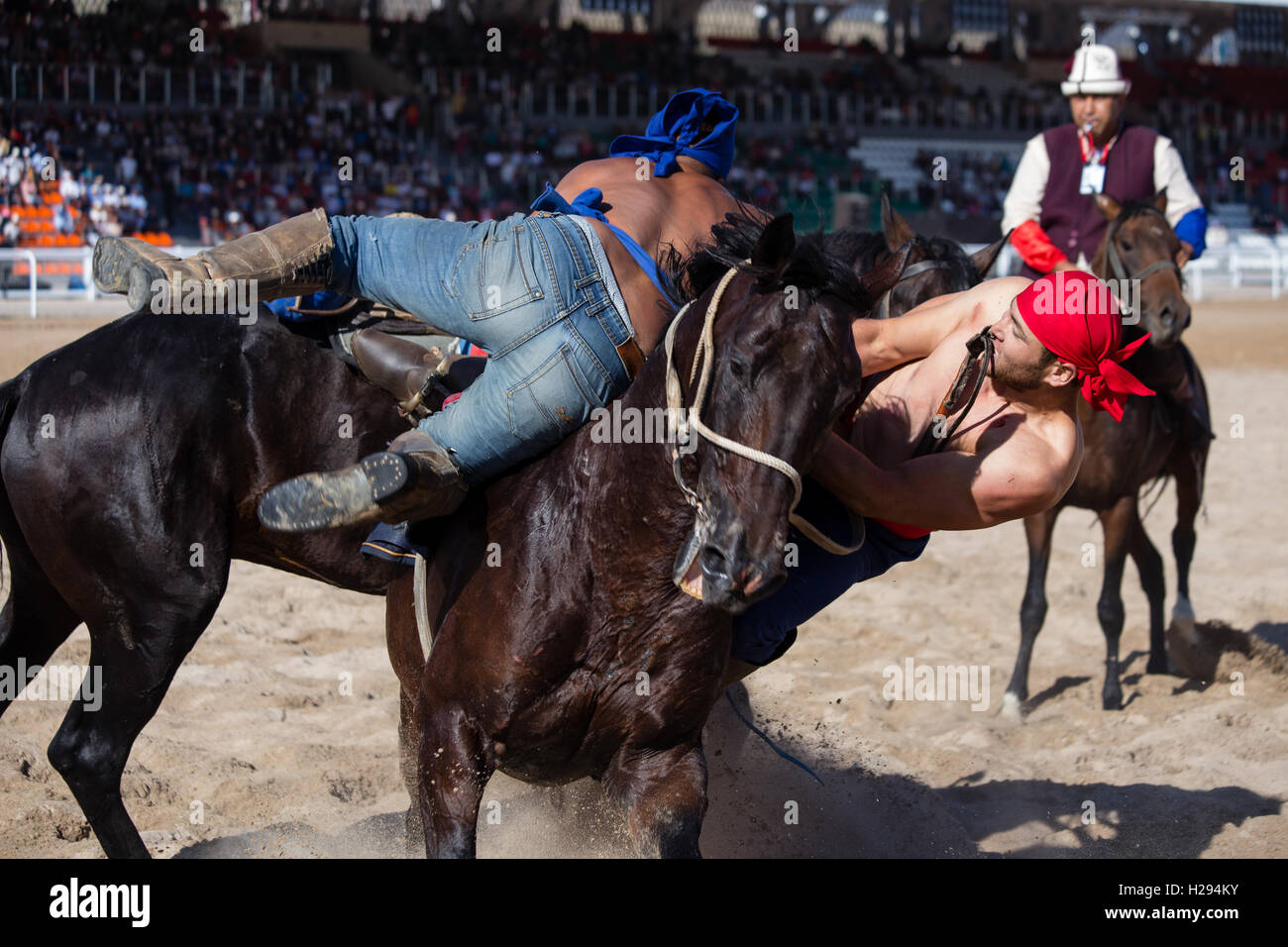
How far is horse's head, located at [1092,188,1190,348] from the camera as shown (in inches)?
226

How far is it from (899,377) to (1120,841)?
2043 millimetres

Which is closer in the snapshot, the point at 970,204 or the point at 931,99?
the point at 970,204

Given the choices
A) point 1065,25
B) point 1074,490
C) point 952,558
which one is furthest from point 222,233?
point 1065,25

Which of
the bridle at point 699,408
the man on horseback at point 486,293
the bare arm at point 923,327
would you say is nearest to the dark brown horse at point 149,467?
the man on horseback at point 486,293

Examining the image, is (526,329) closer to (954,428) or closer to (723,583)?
(723,583)

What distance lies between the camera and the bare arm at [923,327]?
10.7ft

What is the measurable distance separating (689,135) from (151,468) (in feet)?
5.79

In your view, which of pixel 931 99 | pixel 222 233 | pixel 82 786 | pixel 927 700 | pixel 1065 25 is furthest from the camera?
pixel 1065 25

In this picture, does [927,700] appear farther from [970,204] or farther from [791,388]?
[970,204]

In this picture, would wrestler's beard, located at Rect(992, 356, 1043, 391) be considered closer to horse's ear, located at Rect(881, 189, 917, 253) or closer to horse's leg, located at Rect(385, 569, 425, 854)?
horse's leg, located at Rect(385, 569, 425, 854)

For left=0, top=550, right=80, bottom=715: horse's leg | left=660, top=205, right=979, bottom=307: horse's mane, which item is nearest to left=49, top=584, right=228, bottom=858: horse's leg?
left=0, top=550, right=80, bottom=715: horse's leg

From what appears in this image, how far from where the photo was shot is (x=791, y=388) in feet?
7.82

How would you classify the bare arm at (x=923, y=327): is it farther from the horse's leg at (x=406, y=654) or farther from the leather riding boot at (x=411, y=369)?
the horse's leg at (x=406, y=654)

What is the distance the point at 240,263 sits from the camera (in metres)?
2.99
